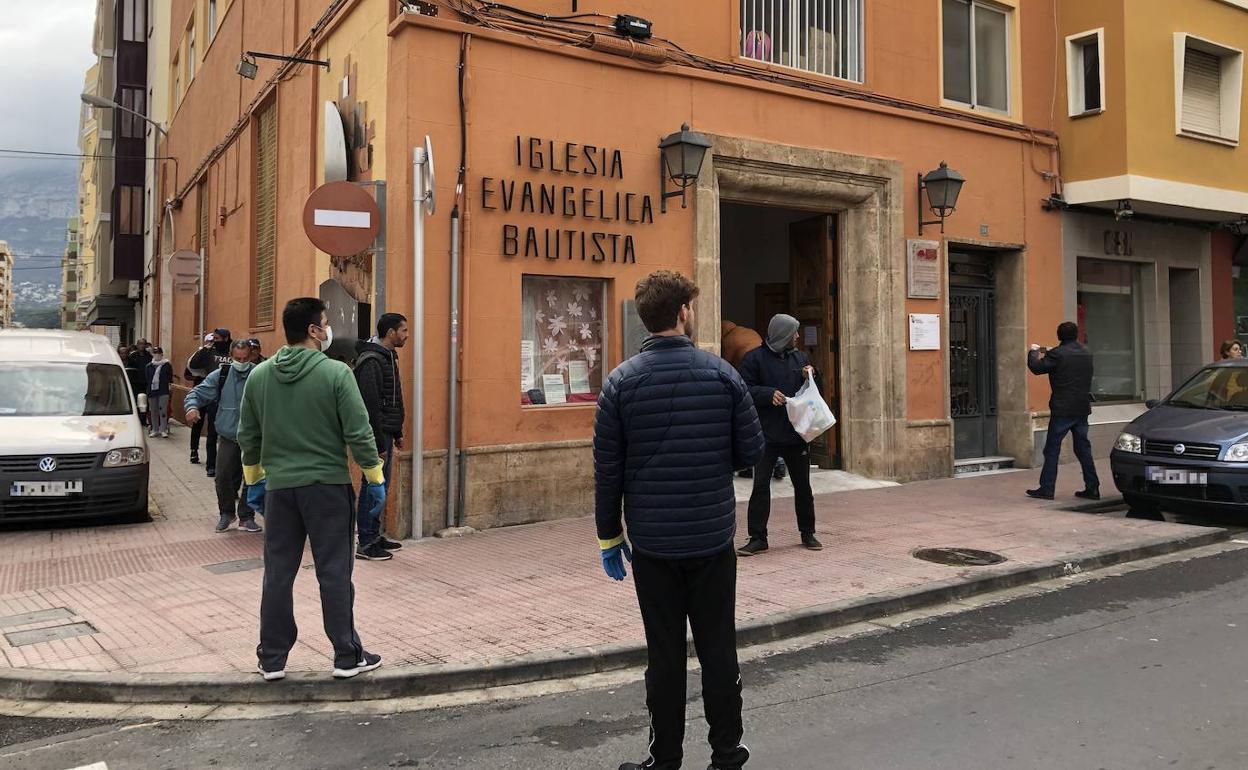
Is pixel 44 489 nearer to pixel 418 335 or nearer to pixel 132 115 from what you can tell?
pixel 418 335

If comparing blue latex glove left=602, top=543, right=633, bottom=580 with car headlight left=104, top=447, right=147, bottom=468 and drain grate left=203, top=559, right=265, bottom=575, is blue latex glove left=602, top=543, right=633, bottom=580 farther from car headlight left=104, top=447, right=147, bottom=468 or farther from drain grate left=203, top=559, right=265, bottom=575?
car headlight left=104, top=447, right=147, bottom=468

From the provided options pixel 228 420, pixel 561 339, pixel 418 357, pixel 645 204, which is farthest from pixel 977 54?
pixel 228 420

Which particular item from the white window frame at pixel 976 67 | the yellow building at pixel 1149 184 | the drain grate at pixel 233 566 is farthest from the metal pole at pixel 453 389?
the yellow building at pixel 1149 184

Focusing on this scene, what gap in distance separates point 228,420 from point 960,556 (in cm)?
646

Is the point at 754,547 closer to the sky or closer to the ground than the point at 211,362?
closer to the ground

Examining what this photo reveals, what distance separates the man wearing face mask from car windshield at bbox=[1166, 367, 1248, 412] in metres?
9.36

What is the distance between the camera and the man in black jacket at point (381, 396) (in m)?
7.01

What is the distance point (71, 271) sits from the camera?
4158 inches

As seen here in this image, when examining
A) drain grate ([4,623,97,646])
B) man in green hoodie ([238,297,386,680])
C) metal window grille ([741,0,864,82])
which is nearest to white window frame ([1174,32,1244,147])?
metal window grille ([741,0,864,82])

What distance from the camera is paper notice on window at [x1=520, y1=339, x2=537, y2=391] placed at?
29.8ft

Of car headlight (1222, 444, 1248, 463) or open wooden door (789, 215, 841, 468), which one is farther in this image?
open wooden door (789, 215, 841, 468)

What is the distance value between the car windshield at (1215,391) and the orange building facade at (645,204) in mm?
2810

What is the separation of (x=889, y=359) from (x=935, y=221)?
1929mm

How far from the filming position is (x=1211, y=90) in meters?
13.9
